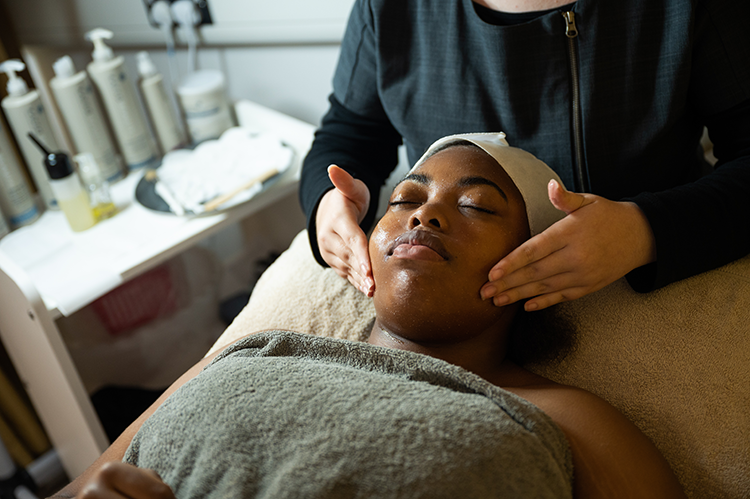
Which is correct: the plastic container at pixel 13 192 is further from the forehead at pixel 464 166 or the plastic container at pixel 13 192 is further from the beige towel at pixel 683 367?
the beige towel at pixel 683 367

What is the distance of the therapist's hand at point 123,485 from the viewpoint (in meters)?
0.53

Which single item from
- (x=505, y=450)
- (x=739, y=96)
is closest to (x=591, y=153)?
(x=739, y=96)

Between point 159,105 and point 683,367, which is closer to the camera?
point 683,367

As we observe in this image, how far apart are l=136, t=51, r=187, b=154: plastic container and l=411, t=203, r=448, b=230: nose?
104cm

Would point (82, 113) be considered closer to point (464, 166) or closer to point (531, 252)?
point (464, 166)

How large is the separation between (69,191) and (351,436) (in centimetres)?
98

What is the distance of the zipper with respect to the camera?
797 millimetres

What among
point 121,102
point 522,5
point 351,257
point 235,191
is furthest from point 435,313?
point 121,102

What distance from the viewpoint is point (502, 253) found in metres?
0.74

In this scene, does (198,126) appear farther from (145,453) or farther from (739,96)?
(739,96)

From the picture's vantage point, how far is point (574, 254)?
26.7 inches

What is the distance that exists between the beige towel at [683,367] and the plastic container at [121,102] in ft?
4.01

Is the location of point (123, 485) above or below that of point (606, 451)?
above

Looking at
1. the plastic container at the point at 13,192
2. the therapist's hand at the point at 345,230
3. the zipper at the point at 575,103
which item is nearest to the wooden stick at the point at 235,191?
the therapist's hand at the point at 345,230
